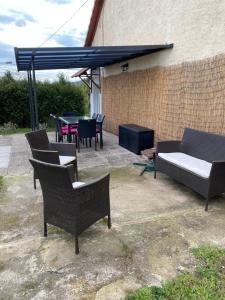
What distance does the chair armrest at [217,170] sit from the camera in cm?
371

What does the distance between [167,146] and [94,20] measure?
9233 mm

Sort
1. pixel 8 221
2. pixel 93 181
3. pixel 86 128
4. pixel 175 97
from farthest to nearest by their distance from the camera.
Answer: pixel 86 128
pixel 175 97
pixel 8 221
pixel 93 181

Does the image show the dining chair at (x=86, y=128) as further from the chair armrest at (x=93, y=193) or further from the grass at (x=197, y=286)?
the grass at (x=197, y=286)

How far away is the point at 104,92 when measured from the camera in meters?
11.9

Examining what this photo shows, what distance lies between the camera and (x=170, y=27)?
21.2 feet

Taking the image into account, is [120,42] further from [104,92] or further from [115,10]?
[104,92]

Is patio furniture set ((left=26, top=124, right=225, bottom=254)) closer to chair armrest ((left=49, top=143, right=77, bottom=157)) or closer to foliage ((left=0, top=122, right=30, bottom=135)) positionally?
chair armrest ((left=49, top=143, right=77, bottom=157))

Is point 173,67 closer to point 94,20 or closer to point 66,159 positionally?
point 66,159

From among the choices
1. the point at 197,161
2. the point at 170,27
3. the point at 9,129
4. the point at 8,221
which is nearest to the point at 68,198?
the point at 8,221

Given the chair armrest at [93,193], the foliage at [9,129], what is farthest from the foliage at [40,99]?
the chair armrest at [93,193]

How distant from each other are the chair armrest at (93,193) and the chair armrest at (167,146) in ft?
7.45

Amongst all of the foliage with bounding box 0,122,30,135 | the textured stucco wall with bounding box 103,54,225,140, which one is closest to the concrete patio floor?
the textured stucco wall with bounding box 103,54,225,140

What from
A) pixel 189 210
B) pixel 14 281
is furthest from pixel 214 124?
pixel 14 281

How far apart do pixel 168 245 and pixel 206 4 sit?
4683 millimetres
